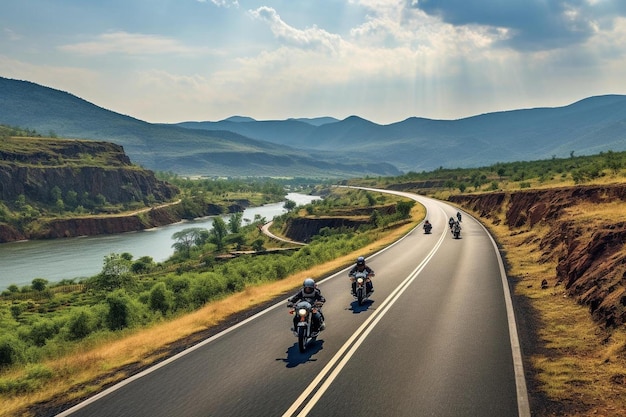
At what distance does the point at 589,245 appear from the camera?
16031mm

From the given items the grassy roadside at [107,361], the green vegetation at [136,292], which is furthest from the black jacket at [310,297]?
the green vegetation at [136,292]

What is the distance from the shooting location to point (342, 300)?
54.6ft

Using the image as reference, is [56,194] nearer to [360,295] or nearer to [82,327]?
[82,327]

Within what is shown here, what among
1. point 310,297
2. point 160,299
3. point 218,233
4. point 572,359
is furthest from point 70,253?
point 572,359

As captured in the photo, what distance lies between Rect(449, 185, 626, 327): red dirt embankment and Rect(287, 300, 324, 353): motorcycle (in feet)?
24.7

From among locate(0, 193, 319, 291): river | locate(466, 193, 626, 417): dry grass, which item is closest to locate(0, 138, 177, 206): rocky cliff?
locate(0, 193, 319, 291): river

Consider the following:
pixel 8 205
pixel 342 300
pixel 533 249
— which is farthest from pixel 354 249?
pixel 8 205

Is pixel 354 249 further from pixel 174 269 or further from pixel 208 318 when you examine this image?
pixel 174 269

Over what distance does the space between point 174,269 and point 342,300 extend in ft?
260

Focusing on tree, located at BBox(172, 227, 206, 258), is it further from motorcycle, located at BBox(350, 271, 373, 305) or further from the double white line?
the double white line

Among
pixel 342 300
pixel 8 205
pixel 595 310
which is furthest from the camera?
pixel 8 205

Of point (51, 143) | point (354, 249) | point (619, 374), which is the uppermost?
point (51, 143)

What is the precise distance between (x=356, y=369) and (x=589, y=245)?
1138 centimetres

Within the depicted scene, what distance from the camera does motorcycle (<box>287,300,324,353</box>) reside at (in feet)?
35.5
